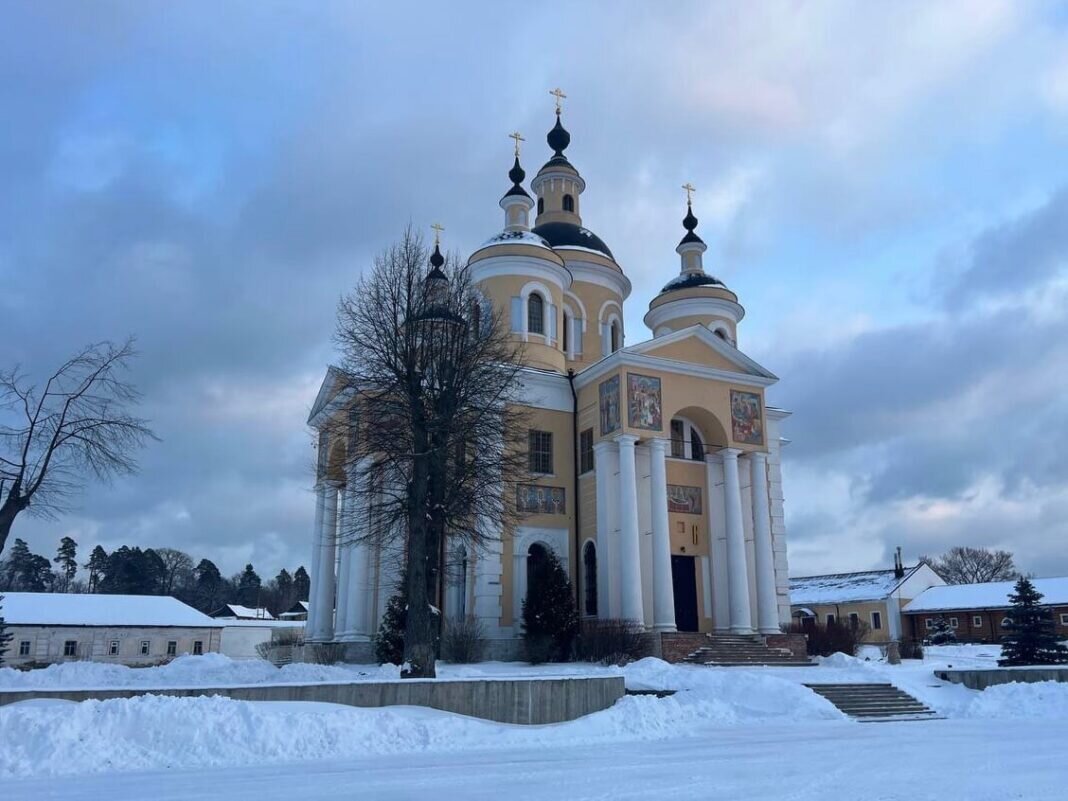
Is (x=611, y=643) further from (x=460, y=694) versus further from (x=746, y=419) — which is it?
(x=460, y=694)

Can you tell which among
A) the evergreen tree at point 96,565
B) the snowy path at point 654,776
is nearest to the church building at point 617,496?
the snowy path at point 654,776

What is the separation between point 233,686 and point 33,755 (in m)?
3.10

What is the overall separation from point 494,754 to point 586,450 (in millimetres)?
17209

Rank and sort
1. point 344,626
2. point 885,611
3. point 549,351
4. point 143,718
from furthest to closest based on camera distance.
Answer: point 885,611, point 549,351, point 344,626, point 143,718

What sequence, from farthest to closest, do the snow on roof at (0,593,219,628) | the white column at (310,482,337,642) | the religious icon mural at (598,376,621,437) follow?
the snow on roof at (0,593,219,628) → the white column at (310,482,337,642) → the religious icon mural at (598,376,621,437)

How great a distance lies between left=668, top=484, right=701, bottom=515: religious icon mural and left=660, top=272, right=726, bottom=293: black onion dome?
34.6 feet

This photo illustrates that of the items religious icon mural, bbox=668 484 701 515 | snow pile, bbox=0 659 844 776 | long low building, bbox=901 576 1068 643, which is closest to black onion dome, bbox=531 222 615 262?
religious icon mural, bbox=668 484 701 515

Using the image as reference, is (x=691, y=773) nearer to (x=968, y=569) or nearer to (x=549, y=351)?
(x=549, y=351)

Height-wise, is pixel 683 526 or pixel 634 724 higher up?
pixel 683 526

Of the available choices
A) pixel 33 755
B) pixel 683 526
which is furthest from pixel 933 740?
pixel 683 526

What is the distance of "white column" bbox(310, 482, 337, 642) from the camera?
3069 cm

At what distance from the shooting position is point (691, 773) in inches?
400

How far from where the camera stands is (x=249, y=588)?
110312 mm

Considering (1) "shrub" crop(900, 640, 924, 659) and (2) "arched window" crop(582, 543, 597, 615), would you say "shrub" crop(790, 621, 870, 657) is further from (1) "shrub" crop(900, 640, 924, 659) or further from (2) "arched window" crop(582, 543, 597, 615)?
(2) "arched window" crop(582, 543, 597, 615)
